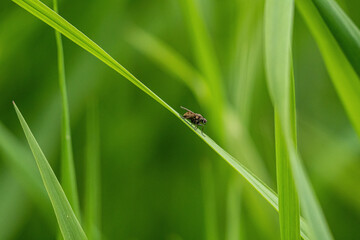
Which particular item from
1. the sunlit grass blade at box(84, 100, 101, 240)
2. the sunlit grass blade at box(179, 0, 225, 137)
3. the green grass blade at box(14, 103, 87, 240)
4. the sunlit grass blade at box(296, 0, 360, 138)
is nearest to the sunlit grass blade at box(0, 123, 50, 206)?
the sunlit grass blade at box(84, 100, 101, 240)

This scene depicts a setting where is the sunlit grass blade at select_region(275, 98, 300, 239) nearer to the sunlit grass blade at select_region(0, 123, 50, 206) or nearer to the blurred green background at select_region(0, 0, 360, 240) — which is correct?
the blurred green background at select_region(0, 0, 360, 240)

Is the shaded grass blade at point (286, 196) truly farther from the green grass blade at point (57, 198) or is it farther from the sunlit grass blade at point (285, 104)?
the green grass blade at point (57, 198)

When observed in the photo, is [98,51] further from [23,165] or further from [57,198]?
[23,165]

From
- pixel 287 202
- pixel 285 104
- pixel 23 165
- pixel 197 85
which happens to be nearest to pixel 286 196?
pixel 287 202

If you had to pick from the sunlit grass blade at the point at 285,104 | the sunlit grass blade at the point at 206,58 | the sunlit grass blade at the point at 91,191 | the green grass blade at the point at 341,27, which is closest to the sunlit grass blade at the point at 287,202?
the sunlit grass blade at the point at 285,104

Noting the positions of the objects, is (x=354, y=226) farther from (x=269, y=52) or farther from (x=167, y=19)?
(x=269, y=52)

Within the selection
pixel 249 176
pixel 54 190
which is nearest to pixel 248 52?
pixel 249 176

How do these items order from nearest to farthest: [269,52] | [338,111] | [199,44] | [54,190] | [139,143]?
[269,52], [54,190], [199,44], [139,143], [338,111]
